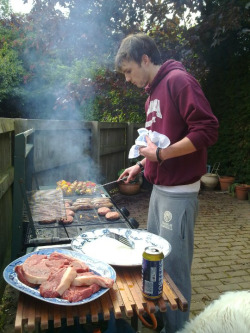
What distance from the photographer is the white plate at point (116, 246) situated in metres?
1.82

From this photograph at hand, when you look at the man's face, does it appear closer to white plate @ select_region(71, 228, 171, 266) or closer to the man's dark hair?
the man's dark hair

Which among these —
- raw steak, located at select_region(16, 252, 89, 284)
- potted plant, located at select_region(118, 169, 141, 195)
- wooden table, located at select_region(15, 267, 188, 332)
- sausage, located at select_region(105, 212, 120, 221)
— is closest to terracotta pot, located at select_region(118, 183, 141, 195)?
potted plant, located at select_region(118, 169, 141, 195)

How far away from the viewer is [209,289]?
3709 mm

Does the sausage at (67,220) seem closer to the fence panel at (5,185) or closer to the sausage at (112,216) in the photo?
the sausage at (112,216)

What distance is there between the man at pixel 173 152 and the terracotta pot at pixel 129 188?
5.99 meters

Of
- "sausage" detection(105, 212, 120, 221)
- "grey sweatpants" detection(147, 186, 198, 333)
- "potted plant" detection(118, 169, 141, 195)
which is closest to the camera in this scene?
"grey sweatpants" detection(147, 186, 198, 333)

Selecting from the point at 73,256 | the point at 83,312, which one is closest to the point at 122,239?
the point at 73,256

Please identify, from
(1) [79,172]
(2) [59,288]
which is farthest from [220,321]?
(1) [79,172]

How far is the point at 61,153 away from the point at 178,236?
387 centimetres

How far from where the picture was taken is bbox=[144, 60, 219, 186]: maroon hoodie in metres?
2.05

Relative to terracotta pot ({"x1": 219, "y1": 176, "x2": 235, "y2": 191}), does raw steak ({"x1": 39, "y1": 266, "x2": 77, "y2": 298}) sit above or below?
above

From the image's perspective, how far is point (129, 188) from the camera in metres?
8.50

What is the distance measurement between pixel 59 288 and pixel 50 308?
9cm

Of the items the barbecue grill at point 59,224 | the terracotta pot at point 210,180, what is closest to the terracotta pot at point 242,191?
the terracotta pot at point 210,180
